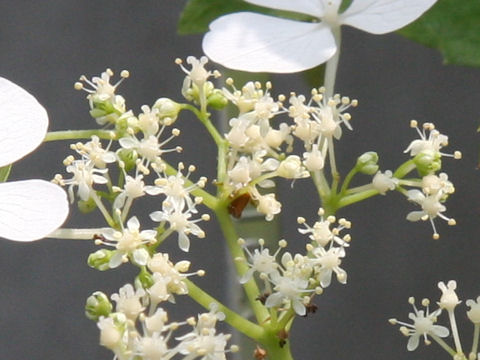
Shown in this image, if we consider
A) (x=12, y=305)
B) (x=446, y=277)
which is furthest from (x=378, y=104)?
(x=12, y=305)

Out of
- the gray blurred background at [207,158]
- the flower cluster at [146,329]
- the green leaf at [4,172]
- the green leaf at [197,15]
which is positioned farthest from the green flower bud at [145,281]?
the gray blurred background at [207,158]

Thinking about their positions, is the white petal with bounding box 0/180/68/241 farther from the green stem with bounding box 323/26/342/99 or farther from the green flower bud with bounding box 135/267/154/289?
the green stem with bounding box 323/26/342/99

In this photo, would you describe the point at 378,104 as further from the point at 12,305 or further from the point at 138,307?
the point at 138,307

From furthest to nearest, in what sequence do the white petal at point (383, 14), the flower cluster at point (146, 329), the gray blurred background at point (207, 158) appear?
the gray blurred background at point (207, 158), the white petal at point (383, 14), the flower cluster at point (146, 329)

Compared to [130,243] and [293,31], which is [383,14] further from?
[130,243]

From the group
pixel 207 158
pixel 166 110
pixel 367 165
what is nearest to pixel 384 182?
pixel 367 165

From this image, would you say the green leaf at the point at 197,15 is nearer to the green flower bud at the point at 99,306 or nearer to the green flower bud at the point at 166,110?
the green flower bud at the point at 166,110

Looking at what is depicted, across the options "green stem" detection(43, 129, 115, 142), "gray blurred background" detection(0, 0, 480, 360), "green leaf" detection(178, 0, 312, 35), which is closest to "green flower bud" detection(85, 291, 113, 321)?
"green stem" detection(43, 129, 115, 142)
